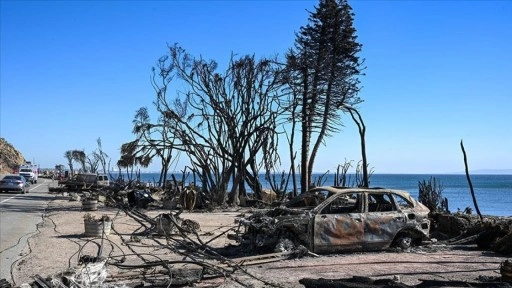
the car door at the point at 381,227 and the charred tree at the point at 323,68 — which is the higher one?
the charred tree at the point at 323,68

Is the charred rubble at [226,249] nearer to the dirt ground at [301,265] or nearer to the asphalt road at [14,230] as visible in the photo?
the dirt ground at [301,265]

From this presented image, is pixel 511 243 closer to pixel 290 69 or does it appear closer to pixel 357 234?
pixel 357 234

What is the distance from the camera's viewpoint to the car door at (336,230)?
42.4 feet

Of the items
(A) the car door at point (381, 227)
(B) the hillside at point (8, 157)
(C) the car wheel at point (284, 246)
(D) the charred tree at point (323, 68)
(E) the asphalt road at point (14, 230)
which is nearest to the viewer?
(C) the car wheel at point (284, 246)

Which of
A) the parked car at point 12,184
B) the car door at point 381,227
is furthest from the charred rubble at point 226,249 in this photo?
the parked car at point 12,184

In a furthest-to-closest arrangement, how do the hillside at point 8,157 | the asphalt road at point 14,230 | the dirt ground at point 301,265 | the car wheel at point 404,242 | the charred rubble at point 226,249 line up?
the hillside at point 8,157
the car wheel at point 404,242
the asphalt road at point 14,230
the dirt ground at point 301,265
the charred rubble at point 226,249

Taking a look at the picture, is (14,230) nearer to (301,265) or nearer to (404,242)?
(301,265)

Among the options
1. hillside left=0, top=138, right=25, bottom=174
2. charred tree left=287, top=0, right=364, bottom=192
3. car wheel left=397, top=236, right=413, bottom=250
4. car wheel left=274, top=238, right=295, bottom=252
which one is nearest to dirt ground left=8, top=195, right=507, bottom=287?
car wheel left=397, top=236, right=413, bottom=250

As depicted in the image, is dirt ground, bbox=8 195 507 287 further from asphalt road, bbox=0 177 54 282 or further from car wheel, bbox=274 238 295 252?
car wheel, bbox=274 238 295 252

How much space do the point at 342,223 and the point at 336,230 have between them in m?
0.22

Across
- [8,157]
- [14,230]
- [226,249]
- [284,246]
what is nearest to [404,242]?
[284,246]

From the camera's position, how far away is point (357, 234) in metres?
13.3

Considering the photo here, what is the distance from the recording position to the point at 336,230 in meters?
13.1

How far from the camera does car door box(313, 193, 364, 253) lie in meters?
12.9
